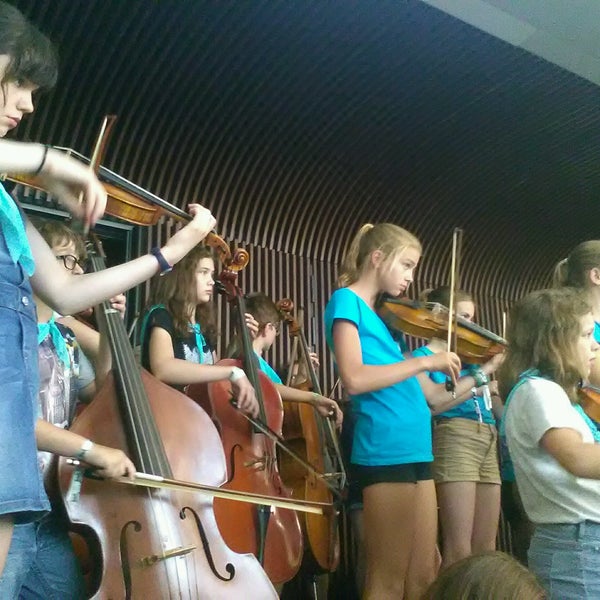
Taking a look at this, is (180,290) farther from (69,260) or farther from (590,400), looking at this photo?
(590,400)

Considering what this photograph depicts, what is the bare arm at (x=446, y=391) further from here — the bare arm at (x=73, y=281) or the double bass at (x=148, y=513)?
the bare arm at (x=73, y=281)

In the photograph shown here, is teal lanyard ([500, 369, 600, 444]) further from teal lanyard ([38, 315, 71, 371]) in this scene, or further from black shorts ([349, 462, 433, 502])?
teal lanyard ([38, 315, 71, 371])

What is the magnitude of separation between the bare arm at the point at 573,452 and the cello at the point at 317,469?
3.23 ft

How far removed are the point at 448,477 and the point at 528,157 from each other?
2.78 m

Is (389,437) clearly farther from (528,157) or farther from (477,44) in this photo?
(528,157)

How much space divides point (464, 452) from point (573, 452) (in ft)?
3.58

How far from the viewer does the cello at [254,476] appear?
6.17 ft

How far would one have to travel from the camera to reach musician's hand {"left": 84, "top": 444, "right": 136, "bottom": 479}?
1404 millimetres

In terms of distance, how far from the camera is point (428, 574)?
193 cm

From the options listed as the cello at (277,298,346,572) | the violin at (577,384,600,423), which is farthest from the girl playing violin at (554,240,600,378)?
the cello at (277,298,346,572)

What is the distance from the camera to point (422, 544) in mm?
1899

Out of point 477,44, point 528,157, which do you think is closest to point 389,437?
point 477,44

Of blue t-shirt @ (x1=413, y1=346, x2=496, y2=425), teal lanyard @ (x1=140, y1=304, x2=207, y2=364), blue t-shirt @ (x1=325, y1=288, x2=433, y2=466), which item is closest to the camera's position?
blue t-shirt @ (x1=325, y1=288, x2=433, y2=466)

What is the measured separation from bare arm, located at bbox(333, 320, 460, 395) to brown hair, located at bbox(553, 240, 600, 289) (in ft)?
2.20
